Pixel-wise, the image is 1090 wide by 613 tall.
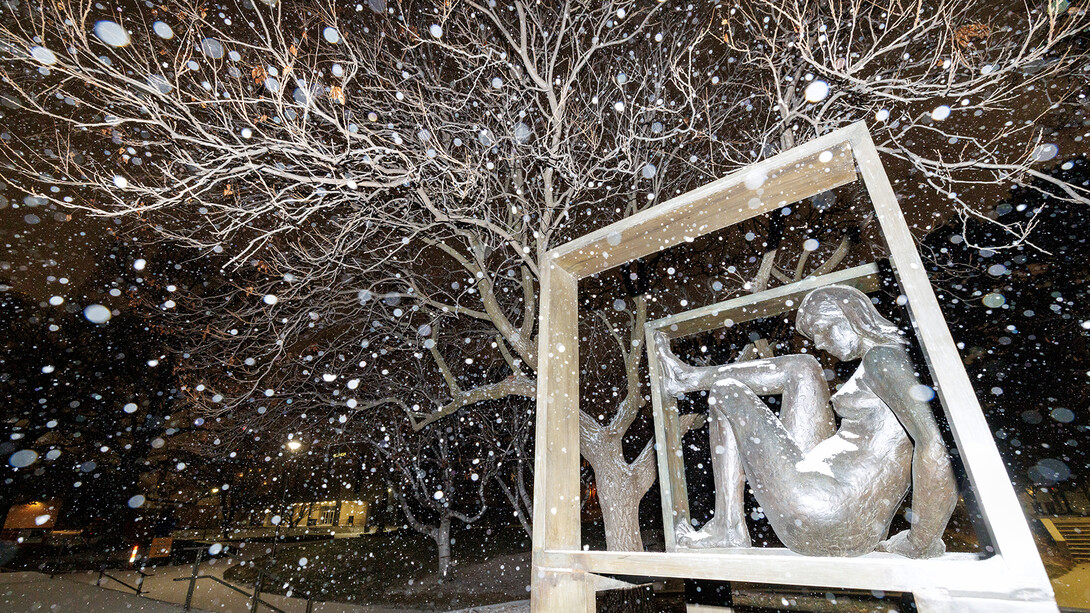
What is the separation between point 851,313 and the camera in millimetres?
1596

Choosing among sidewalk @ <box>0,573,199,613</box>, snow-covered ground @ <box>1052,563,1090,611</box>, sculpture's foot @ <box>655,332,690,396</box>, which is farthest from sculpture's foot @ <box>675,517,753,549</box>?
sidewalk @ <box>0,573,199,613</box>

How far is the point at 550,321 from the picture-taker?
177cm

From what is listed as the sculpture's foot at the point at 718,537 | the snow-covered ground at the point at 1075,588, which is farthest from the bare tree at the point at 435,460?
the sculpture's foot at the point at 718,537

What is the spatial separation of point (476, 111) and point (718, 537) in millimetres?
5857

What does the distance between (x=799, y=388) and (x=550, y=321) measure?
3.38 feet

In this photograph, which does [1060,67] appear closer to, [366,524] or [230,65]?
[230,65]

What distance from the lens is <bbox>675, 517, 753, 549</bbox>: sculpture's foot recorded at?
1688mm

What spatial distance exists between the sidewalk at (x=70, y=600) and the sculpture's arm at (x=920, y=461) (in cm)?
1209

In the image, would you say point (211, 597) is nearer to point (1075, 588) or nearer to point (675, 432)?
point (675, 432)

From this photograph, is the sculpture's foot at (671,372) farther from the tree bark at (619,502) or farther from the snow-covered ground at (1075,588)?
the snow-covered ground at (1075,588)

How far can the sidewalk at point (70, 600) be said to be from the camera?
8.71m

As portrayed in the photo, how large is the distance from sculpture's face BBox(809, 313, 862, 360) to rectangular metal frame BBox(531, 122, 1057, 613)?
431mm

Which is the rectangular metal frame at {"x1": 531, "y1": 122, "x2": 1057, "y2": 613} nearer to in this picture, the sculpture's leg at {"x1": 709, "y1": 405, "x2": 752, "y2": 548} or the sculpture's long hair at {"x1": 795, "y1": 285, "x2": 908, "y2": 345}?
the sculpture's leg at {"x1": 709, "y1": 405, "x2": 752, "y2": 548}


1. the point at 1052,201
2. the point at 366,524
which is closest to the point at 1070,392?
the point at 1052,201
